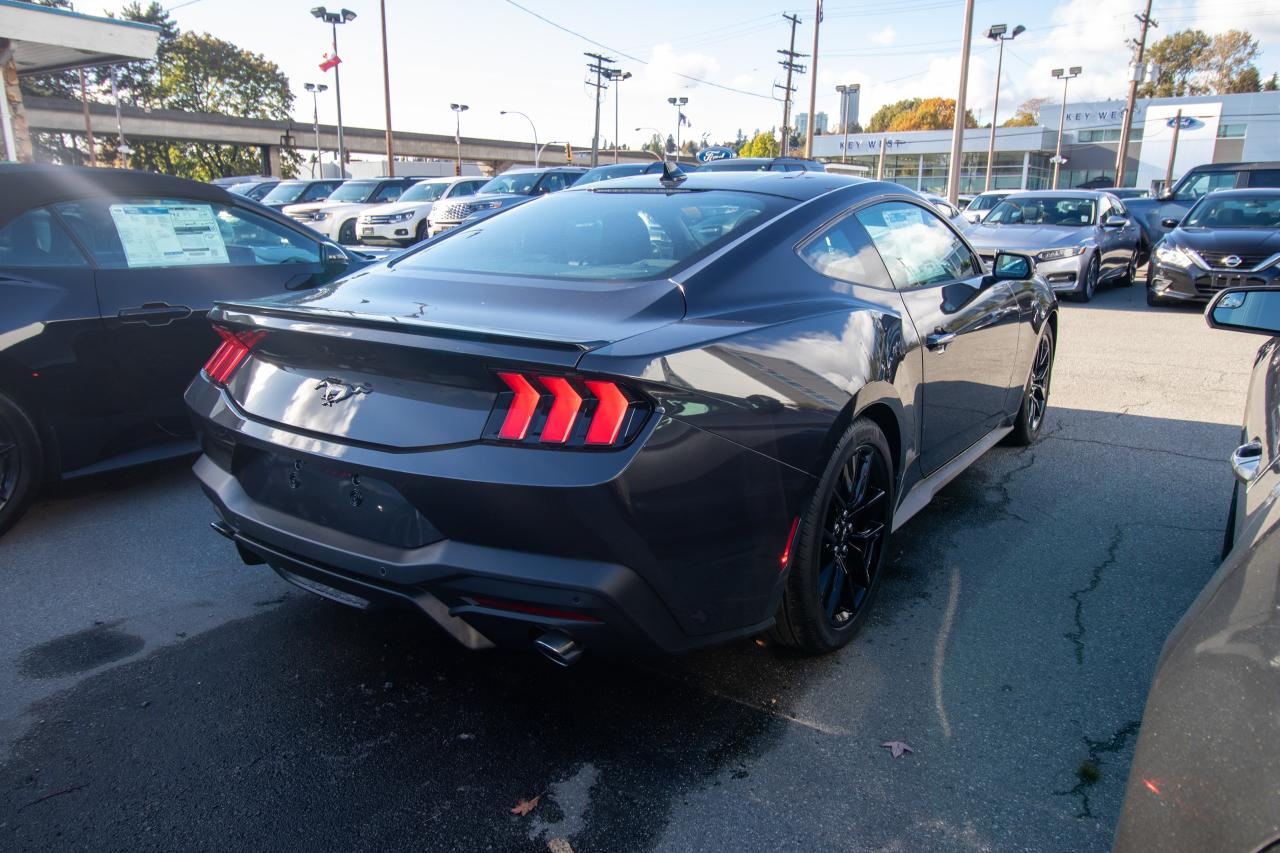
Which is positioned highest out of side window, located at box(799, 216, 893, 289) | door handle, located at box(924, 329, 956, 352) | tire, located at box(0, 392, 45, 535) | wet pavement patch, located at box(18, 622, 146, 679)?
side window, located at box(799, 216, 893, 289)

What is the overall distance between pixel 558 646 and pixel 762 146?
366 feet

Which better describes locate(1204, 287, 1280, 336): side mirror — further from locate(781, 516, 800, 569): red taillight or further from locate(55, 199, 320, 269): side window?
locate(55, 199, 320, 269): side window

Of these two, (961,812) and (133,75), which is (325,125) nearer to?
(133,75)

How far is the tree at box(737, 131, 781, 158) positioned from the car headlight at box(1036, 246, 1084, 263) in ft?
301

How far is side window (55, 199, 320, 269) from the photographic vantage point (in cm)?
427

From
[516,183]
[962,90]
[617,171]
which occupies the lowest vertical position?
[516,183]

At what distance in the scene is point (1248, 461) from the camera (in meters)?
2.43

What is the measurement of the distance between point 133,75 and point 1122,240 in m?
71.3

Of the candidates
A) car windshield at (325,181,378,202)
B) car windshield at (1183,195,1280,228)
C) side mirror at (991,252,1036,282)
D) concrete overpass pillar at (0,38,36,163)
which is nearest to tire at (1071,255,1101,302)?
car windshield at (1183,195,1280,228)

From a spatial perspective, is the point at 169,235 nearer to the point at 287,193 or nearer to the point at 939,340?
the point at 939,340

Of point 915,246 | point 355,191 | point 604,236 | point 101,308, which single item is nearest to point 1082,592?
point 915,246

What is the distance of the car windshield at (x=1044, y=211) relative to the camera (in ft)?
42.5

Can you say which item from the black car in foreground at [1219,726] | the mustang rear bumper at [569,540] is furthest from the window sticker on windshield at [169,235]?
the black car in foreground at [1219,726]

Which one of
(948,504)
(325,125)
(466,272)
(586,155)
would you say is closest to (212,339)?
(466,272)
